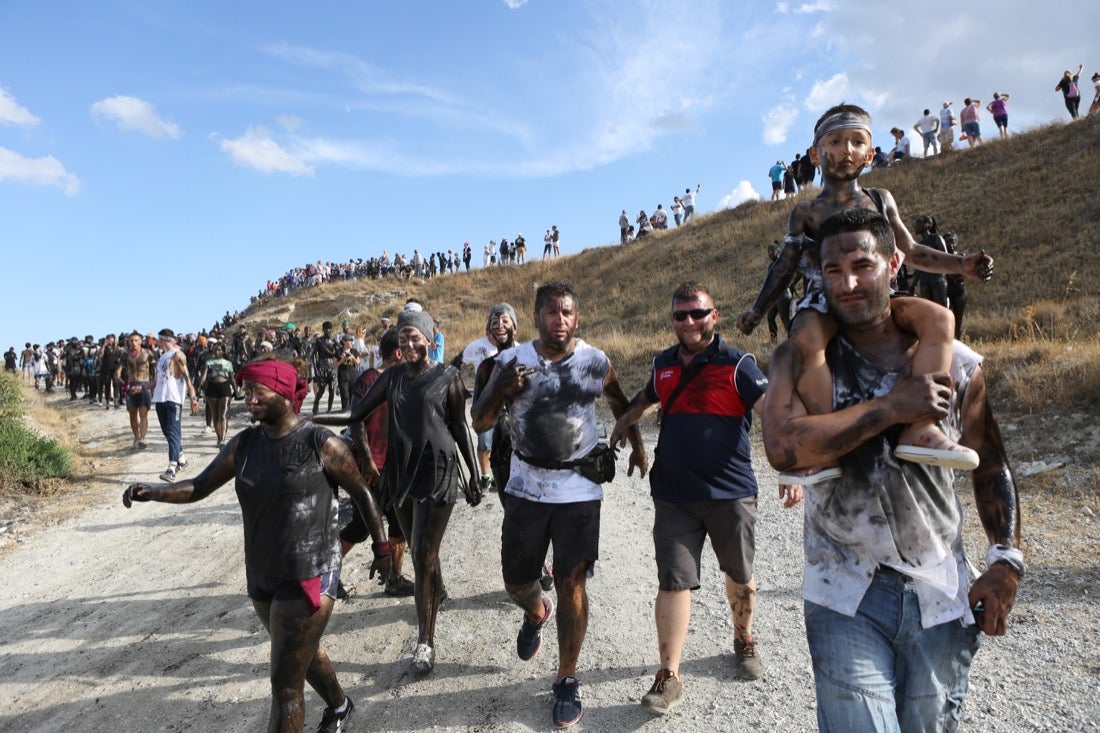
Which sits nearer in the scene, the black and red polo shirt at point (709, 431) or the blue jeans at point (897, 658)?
the blue jeans at point (897, 658)

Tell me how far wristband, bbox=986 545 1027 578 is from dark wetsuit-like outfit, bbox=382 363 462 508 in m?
3.05

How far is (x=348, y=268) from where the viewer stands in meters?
48.8

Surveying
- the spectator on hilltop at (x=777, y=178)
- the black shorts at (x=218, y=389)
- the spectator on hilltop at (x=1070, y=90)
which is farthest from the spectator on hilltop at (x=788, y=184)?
the black shorts at (x=218, y=389)

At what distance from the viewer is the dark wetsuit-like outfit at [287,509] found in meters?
3.13

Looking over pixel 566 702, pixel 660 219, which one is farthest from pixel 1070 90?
pixel 566 702

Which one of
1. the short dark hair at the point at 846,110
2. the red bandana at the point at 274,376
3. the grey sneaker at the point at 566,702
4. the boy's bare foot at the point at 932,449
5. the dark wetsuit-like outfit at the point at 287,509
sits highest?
the short dark hair at the point at 846,110

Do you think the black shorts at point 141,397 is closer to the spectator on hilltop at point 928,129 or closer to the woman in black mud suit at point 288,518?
the woman in black mud suit at point 288,518

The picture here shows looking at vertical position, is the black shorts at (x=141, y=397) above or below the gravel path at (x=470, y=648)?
above

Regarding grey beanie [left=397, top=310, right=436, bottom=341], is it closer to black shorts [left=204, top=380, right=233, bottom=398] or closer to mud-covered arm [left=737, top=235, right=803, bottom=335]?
mud-covered arm [left=737, top=235, right=803, bottom=335]

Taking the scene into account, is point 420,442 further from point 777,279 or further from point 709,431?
point 777,279

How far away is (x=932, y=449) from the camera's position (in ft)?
5.40

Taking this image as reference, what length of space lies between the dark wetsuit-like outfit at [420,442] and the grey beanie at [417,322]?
0.85ft

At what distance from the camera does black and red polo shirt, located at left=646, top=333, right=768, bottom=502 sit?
3623 mm

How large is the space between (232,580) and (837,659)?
5.52m
